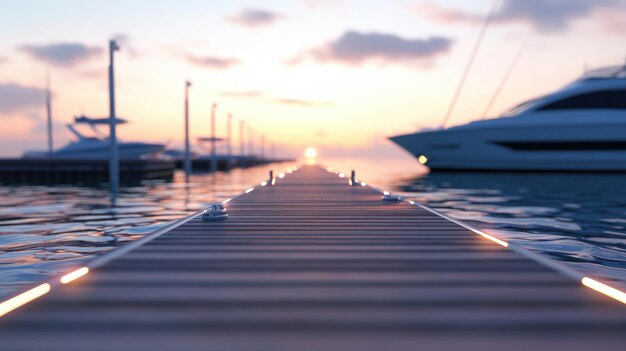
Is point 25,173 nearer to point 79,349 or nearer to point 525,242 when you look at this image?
point 525,242

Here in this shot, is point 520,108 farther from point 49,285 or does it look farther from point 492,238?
point 49,285

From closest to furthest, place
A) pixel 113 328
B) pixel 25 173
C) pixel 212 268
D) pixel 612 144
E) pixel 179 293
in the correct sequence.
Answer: pixel 113 328 → pixel 179 293 → pixel 212 268 → pixel 25 173 → pixel 612 144

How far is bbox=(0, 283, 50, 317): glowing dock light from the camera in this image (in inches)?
202

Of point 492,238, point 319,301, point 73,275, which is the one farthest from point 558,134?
point 73,275

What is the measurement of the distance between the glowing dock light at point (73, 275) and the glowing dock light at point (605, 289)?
5.69 m

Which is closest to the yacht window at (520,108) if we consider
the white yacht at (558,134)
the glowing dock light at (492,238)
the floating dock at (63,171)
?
the white yacht at (558,134)

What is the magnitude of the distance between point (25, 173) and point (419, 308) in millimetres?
39345

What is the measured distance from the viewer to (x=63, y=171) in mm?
38250

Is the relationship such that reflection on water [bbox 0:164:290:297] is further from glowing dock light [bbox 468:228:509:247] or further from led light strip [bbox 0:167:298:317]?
glowing dock light [bbox 468:228:509:247]

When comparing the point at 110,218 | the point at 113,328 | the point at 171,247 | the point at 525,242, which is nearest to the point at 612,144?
the point at 525,242

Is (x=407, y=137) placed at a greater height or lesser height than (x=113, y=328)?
greater

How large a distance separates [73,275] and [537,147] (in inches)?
1892

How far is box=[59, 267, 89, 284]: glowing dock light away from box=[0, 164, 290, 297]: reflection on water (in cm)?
141

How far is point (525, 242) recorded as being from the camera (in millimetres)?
11969
